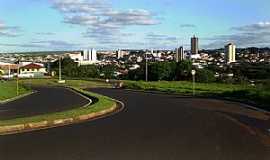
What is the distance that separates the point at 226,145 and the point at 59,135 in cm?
516

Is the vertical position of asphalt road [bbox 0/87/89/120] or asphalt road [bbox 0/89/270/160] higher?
Result: asphalt road [bbox 0/89/270/160]

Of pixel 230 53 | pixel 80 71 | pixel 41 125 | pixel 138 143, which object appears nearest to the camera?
pixel 138 143

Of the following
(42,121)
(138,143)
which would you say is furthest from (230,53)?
(138,143)

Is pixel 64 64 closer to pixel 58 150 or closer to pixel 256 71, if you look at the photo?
pixel 256 71

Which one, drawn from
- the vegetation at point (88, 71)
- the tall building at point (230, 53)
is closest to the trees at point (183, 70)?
the tall building at point (230, 53)

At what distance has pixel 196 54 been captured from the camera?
15688 cm

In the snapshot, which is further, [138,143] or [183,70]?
[183,70]

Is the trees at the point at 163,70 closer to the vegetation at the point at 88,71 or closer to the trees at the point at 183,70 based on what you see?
the trees at the point at 183,70

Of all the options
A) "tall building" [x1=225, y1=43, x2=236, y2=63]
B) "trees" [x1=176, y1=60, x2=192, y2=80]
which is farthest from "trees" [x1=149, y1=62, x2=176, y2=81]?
"tall building" [x1=225, y1=43, x2=236, y2=63]

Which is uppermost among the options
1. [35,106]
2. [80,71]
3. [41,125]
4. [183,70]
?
[183,70]

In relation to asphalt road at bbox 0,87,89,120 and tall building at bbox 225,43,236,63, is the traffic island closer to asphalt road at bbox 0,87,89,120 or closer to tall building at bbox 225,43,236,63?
asphalt road at bbox 0,87,89,120

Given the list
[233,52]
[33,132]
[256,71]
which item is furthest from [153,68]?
[33,132]

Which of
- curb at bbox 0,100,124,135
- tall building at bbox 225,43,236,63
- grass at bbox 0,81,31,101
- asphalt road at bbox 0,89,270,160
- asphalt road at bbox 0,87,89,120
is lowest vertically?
grass at bbox 0,81,31,101

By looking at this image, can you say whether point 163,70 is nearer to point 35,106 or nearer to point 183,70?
point 183,70
